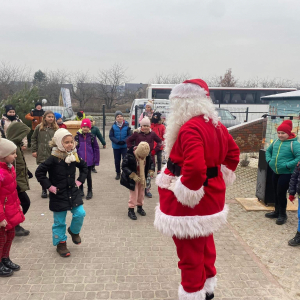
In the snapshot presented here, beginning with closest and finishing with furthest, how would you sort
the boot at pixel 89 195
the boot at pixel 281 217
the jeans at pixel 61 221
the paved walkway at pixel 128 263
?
the paved walkway at pixel 128 263 → the jeans at pixel 61 221 → the boot at pixel 281 217 → the boot at pixel 89 195

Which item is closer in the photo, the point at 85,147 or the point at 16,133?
the point at 16,133

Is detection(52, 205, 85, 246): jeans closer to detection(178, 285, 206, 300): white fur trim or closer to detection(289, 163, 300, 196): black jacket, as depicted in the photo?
detection(178, 285, 206, 300): white fur trim

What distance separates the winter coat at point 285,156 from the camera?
4.48 m

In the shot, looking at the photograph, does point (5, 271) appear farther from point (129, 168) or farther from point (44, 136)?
point (44, 136)

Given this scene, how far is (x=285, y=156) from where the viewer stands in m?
4.59

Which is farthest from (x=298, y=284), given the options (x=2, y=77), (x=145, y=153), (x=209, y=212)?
(x=2, y=77)

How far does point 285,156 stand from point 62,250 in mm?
3636

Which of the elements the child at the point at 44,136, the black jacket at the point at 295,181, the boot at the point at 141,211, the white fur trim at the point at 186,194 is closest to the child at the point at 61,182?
the boot at the point at 141,211

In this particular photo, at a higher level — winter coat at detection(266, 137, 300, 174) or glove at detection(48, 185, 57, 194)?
winter coat at detection(266, 137, 300, 174)

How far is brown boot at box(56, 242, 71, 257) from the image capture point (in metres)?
3.67

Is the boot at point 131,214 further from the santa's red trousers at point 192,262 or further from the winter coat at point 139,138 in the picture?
the santa's red trousers at point 192,262

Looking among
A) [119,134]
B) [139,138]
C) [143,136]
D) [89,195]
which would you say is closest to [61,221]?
[89,195]

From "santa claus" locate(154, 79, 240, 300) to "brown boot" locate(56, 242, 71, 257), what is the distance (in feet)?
5.73

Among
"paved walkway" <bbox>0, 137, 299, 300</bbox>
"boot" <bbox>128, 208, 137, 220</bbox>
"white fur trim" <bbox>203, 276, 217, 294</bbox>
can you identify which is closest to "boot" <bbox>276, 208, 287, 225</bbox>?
"paved walkway" <bbox>0, 137, 299, 300</bbox>
